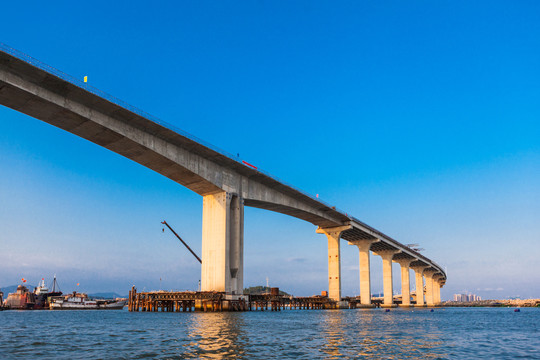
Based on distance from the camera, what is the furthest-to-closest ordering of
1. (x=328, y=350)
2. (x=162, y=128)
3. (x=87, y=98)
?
1. (x=162, y=128)
2. (x=87, y=98)
3. (x=328, y=350)

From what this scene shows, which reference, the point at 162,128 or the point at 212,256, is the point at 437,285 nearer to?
the point at 212,256

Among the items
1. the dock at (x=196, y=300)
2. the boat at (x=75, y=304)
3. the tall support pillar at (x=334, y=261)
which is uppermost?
the tall support pillar at (x=334, y=261)

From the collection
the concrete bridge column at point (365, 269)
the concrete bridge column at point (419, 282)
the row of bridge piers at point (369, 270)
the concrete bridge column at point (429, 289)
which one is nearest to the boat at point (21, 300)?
the row of bridge piers at point (369, 270)

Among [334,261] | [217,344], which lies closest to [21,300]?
[334,261]

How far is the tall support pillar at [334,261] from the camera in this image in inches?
3467

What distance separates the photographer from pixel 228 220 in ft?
185

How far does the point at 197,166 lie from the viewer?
52844 millimetres

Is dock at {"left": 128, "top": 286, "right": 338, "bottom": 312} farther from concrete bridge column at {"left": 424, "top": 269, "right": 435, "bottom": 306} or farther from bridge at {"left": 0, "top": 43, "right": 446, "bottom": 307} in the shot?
concrete bridge column at {"left": 424, "top": 269, "right": 435, "bottom": 306}

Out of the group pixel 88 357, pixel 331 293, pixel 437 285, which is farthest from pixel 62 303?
pixel 437 285

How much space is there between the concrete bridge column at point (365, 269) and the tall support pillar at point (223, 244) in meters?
47.9

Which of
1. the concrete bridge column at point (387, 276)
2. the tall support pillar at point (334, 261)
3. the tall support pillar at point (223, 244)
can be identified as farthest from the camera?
the concrete bridge column at point (387, 276)

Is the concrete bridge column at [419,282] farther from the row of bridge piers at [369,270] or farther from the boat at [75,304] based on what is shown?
the boat at [75,304]

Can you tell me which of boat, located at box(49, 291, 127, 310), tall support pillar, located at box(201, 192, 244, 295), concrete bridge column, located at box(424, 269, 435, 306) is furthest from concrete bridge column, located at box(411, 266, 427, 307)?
tall support pillar, located at box(201, 192, 244, 295)

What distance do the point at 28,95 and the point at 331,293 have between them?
67.7 meters
